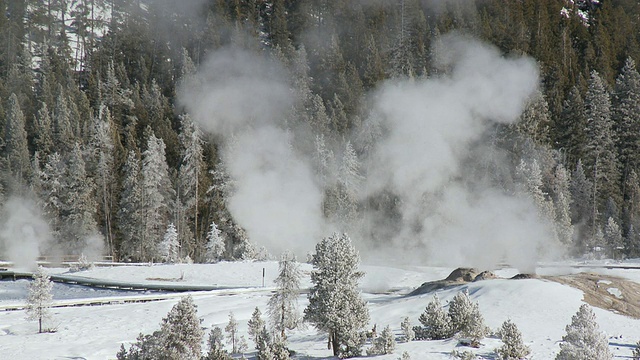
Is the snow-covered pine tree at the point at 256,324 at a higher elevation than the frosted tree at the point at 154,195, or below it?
below

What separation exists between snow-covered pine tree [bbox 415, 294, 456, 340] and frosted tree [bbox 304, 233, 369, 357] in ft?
10.4

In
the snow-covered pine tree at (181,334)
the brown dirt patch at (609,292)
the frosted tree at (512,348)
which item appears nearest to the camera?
the snow-covered pine tree at (181,334)

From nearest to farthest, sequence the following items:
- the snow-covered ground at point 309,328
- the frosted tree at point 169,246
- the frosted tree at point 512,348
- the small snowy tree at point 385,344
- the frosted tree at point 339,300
→ the frosted tree at point 512,348 < the small snowy tree at point 385,344 < the frosted tree at point 339,300 < the snow-covered ground at point 309,328 < the frosted tree at point 169,246

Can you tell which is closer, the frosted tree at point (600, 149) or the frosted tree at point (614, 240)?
the frosted tree at point (614, 240)

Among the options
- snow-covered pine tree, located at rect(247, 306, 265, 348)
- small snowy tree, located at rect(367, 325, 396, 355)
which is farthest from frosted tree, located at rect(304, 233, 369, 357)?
snow-covered pine tree, located at rect(247, 306, 265, 348)

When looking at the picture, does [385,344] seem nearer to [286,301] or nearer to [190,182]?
[286,301]

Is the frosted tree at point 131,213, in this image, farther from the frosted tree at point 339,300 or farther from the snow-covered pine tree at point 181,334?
the snow-covered pine tree at point 181,334

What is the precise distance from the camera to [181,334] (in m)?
24.4

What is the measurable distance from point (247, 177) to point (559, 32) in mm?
61109

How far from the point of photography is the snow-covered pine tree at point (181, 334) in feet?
79.8

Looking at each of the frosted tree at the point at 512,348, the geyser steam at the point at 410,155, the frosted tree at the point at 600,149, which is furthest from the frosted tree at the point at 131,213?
the frosted tree at the point at 600,149

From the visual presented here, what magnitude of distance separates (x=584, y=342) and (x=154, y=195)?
56.1 meters

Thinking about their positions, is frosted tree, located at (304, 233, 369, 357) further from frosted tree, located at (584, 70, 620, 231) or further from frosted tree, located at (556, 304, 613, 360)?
frosted tree, located at (584, 70, 620, 231)

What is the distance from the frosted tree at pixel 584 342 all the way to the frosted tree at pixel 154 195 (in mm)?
53491
